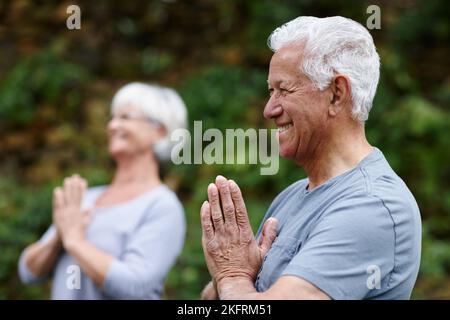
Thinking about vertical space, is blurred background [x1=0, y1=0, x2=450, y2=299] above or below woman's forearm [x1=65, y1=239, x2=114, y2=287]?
above

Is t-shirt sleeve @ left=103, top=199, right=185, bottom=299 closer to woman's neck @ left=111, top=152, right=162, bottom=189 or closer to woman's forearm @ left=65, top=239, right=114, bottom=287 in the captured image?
woman's forearm @ left=65, top=239, right=114, bottom=287

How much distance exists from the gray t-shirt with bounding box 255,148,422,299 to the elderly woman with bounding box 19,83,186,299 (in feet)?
3.90

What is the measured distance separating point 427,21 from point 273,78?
5.02 m

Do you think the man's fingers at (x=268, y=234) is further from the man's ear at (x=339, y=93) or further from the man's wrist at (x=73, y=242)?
the man's wrist at (x=73, y=242)

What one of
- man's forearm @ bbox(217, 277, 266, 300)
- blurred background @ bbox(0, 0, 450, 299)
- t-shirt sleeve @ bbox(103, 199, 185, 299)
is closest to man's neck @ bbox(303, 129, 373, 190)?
man's forearm @ bbox(217, 277, 266, 300)

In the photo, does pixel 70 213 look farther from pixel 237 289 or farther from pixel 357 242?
pixel 357 242

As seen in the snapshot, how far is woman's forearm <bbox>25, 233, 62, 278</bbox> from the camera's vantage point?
2943 millimetres

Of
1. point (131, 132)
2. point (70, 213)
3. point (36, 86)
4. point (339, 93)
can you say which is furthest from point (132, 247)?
point (36, 86)

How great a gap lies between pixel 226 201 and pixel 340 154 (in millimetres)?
325

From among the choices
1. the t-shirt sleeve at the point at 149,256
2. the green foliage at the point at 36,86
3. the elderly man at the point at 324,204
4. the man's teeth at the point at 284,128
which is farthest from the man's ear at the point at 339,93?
the green foliage at the point at 36,86

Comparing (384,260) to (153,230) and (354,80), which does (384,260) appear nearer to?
(354,80)

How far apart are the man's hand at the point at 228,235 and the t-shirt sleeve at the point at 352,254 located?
18 cm

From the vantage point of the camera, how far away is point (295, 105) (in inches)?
69.2

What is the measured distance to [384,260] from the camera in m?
1.56
